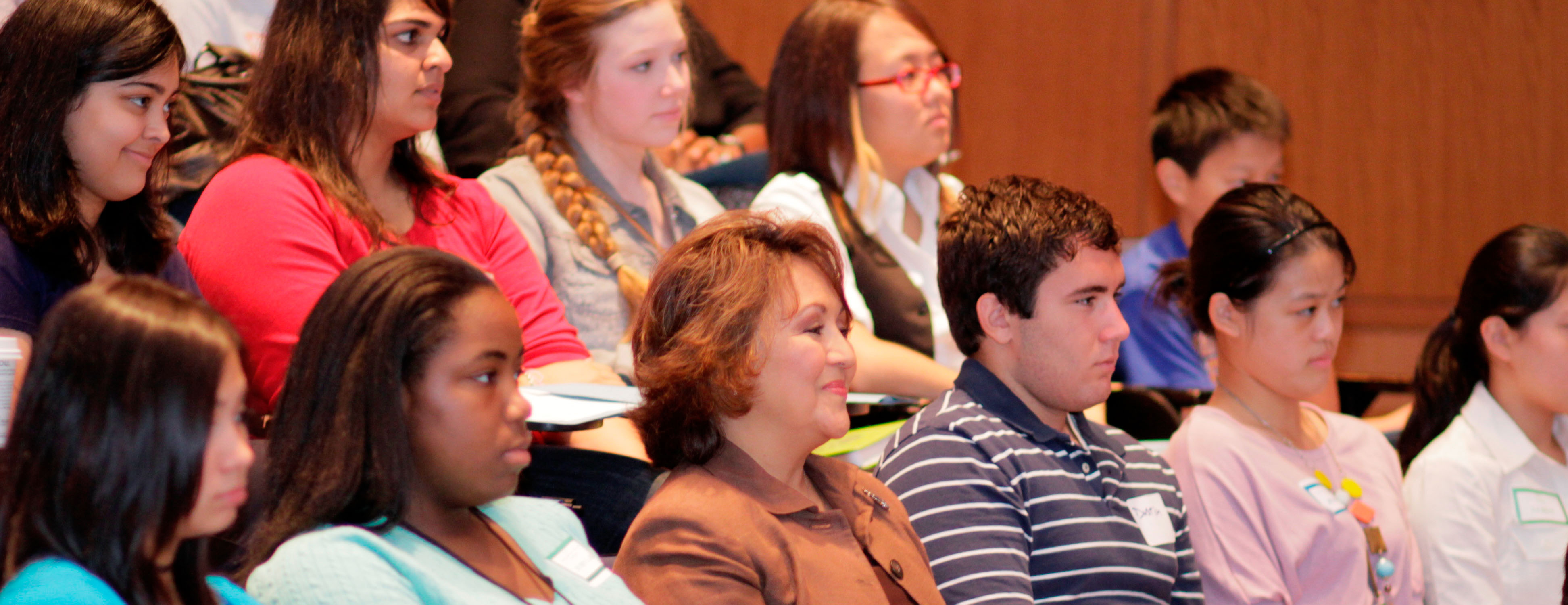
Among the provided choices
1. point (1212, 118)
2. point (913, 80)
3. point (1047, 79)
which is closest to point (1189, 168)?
point (1212, 118)

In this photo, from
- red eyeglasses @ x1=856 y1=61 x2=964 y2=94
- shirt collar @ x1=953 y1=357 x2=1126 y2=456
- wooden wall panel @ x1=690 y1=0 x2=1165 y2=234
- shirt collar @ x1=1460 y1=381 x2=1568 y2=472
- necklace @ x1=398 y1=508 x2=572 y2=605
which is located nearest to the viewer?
necklace @ x1=398 y1=508 x2=572 y2=605

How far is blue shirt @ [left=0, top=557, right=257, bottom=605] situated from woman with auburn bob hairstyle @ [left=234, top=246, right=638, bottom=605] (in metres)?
0.15

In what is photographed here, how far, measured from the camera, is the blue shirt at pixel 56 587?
96cm

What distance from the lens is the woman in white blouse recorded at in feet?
7.33

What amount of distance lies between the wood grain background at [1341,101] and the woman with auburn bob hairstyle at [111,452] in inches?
130

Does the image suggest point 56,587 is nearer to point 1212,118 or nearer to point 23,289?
point 23,289

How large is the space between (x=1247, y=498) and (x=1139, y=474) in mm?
253

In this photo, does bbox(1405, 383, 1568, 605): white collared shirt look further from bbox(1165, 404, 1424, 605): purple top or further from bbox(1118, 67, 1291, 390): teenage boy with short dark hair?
bbox(1118, 67, 1291, 390): teenage boy with short dark hair

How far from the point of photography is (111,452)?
3.28ft

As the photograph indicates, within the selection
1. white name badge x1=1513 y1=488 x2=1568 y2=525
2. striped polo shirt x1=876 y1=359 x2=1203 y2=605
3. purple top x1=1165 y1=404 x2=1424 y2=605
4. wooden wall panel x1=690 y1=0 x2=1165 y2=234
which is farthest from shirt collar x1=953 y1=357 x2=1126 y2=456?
wooden wall panel x1=690 y1=0 x2=1165 y2=234

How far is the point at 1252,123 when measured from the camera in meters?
3.20

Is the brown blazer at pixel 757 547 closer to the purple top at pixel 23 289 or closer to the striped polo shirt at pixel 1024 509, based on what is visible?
the striped polo shirt at pixel 1024 509

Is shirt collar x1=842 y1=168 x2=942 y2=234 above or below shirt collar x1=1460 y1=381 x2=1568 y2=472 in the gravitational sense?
above

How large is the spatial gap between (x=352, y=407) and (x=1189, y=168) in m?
2.54
